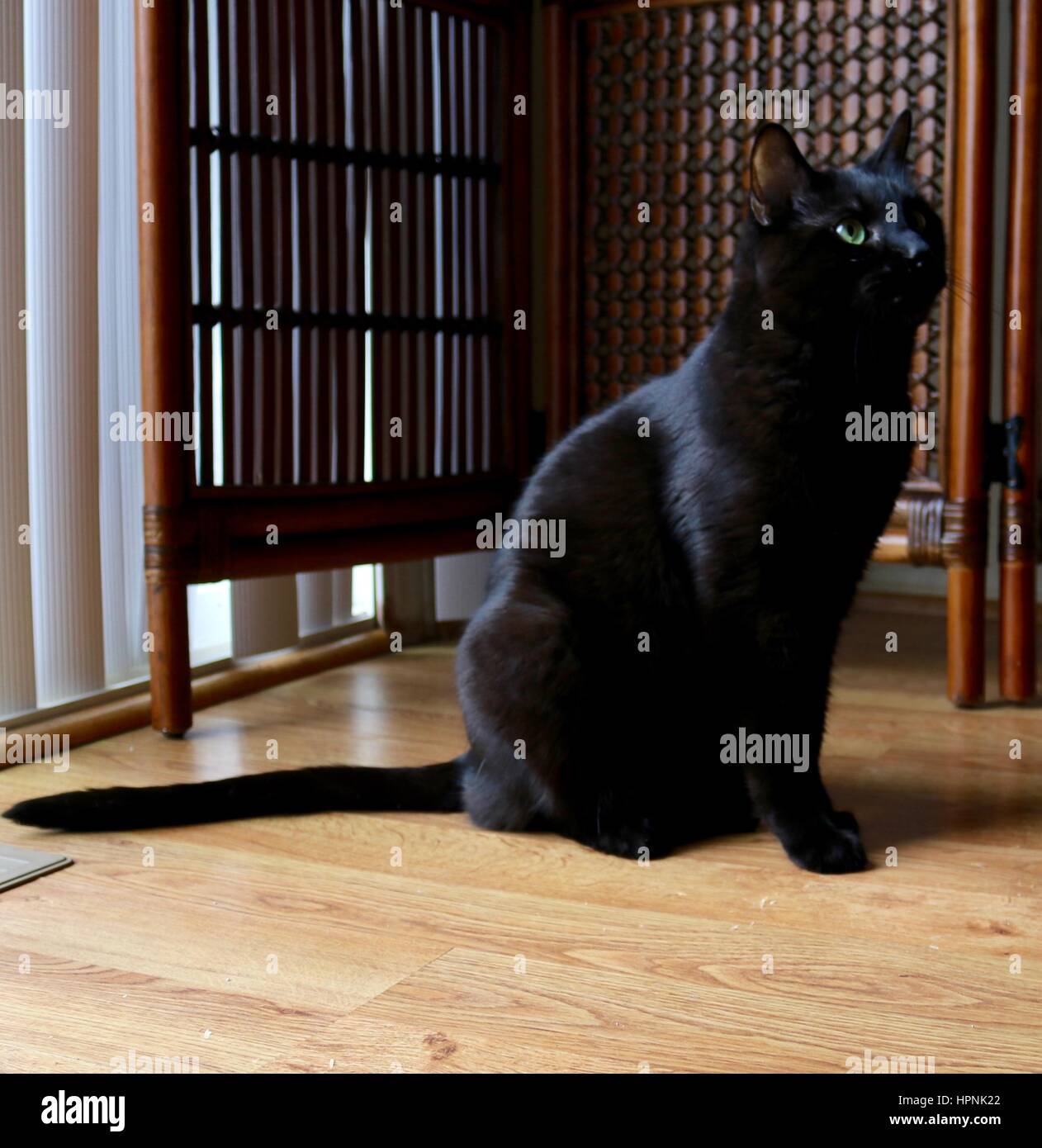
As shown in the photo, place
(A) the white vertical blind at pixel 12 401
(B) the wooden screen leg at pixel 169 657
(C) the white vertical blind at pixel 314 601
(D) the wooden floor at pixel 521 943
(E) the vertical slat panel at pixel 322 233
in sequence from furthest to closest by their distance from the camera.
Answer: (C) the white vertical blind at pixel 314 601 → (E) the vertical slat panel at pixel 322 233 → (B) the wooden screen leg at pixel 169 657 → (A) the white vertical blind at pixel 12 401 → (D) the wooden floor at pixel 521 943

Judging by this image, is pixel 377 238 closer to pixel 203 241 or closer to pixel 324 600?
pixel 203 241

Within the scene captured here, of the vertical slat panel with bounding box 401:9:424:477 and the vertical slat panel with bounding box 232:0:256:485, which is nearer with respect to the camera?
the vertical slat panel with bounding box 232:0:256:485

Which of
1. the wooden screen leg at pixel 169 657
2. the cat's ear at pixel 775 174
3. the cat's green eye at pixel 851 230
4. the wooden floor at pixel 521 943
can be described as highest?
the cat's ear at pixel 775 174

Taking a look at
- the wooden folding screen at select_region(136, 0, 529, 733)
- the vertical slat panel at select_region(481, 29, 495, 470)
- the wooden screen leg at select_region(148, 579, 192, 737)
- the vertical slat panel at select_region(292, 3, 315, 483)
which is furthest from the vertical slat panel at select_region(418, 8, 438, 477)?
the wooden screen leg at select_region(148, 579, 192, 737)

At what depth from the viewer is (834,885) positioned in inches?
54.1

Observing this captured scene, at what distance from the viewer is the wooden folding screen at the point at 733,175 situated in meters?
2.01

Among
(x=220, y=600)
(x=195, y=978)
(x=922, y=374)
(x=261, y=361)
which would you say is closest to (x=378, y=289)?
(x=261, y=361)

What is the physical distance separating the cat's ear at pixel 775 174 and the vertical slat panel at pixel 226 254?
2.72 feet

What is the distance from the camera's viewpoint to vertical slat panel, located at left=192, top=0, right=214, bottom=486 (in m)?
1.84

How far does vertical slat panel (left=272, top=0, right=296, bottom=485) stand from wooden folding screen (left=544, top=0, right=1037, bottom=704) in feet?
1.92

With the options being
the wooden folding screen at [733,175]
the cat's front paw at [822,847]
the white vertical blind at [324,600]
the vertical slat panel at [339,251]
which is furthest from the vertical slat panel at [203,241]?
the cat's front paw at [822,847]

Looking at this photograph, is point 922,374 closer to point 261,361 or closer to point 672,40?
point 672,40

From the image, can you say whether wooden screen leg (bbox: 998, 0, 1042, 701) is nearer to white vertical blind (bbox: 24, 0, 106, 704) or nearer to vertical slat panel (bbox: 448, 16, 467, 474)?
vertical slat panel (bbox: 448, 16, 467, 474)

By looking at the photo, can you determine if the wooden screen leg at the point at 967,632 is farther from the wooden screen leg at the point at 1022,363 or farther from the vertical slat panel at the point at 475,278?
the vertical slat panel at the point at 475,278
